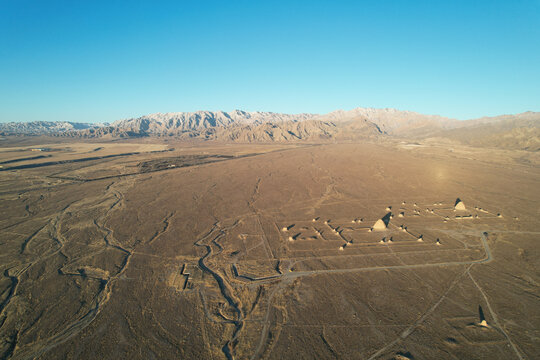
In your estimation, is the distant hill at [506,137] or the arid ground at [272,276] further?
the distant hill at [506,137]

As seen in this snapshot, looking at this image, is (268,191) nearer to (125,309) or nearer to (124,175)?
(125,309)

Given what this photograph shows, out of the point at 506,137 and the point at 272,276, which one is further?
the point at 506,137

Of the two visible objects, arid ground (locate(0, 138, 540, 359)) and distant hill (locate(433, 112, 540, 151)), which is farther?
distant hill (locate(433, 112, 540, 151))

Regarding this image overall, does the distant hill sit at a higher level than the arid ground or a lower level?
higher

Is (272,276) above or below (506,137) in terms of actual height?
below

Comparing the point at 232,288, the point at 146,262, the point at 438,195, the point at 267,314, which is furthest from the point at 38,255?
the point at 438,195

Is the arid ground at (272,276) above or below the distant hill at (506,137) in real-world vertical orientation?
below

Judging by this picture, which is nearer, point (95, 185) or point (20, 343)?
point (20, 343)

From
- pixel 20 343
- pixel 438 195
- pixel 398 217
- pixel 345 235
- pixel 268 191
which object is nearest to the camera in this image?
pixel 20 343
